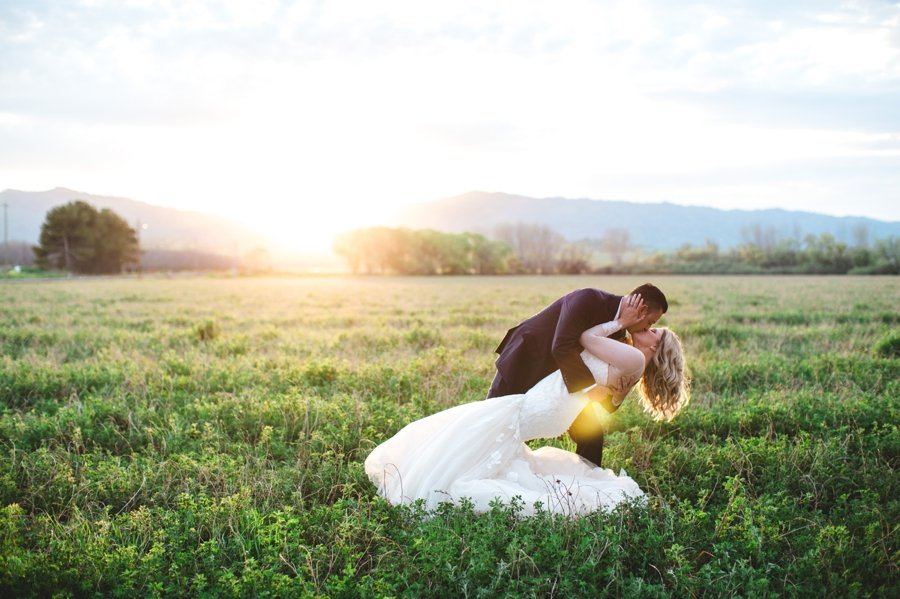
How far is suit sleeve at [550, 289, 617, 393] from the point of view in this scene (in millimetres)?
5246

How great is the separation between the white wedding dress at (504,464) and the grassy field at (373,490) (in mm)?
266

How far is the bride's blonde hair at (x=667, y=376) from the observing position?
223 inches

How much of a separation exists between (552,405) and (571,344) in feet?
1.93

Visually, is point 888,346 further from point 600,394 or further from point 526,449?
point 526,449

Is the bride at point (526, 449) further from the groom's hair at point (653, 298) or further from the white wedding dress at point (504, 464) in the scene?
the groom's hair at point (653, 298)

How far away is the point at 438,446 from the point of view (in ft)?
17.6

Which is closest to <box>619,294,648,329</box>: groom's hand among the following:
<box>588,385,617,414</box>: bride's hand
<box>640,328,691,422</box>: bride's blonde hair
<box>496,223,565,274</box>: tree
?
<box>588,385,617,414</box>: bride's hand

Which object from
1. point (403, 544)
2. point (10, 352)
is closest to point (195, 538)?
point (403, 544)

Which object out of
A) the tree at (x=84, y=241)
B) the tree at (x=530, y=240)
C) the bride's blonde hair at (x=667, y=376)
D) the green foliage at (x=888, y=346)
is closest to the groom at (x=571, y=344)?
the bride's blonde hair at (x=667, y=376)

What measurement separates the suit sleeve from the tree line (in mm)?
85794

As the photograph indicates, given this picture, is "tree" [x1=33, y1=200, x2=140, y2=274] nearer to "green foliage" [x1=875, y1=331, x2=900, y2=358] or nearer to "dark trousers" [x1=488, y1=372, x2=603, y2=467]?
"green foliage" [x1=875, y1=331, x2=900, y2=358]

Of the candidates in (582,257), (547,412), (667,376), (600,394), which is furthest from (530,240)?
(547,412)

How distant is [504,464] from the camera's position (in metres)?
5.43

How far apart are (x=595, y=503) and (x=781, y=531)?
4.87 ft
